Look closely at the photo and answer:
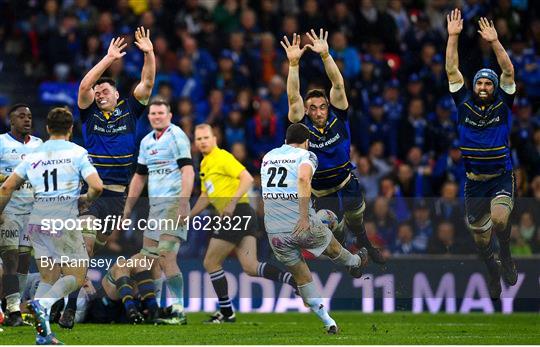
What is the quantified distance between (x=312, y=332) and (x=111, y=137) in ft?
12.9

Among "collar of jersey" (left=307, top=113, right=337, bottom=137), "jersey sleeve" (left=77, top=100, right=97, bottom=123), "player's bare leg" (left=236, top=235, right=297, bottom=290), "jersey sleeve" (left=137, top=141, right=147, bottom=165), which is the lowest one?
"player's bare leg" (left=236, top=235, right=297, bottom=290)

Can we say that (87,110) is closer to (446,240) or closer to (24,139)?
(24,139)

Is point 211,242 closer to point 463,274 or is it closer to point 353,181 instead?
point 353,181

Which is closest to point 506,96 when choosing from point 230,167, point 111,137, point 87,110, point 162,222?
point 230,167

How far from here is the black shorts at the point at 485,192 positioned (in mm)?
17609

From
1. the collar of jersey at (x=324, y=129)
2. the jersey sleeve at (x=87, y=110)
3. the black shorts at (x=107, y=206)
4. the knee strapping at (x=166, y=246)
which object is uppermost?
the jersey sleeve at (x=87, y=110)

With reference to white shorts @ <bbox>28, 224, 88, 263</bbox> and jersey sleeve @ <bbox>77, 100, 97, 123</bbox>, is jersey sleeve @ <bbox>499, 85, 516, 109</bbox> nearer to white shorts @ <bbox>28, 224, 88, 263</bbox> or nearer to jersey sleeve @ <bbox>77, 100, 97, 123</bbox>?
jersey sleeve @ <bbox>77, 100, 97, 123</bbox>

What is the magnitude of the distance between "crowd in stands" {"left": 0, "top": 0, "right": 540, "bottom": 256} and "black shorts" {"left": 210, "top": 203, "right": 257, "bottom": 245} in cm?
335

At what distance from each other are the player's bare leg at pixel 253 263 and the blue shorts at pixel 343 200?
1.09 metres

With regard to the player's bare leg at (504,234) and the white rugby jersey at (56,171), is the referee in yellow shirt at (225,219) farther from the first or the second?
the white rugby jersey at (56,171)

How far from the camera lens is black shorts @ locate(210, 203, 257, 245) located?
1788 centimetres

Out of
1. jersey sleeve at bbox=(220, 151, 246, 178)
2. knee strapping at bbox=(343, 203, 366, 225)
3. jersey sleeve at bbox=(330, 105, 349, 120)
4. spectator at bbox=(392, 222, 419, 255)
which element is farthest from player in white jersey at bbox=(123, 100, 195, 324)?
spectator at bbox=(392, 222, 419, 255)

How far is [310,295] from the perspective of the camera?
15562 mm

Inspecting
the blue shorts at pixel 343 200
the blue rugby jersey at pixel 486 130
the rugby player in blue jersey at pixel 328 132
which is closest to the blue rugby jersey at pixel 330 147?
the rugby player in blue jersey at pixel 328 132
